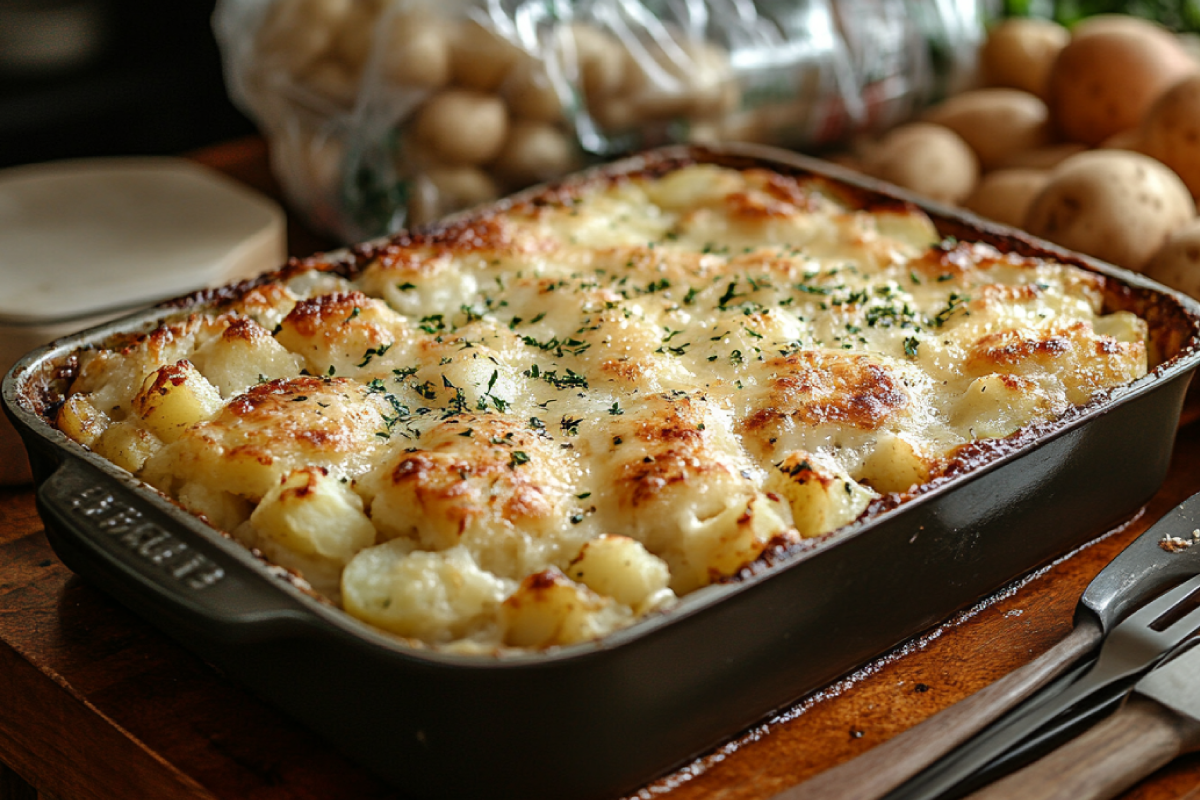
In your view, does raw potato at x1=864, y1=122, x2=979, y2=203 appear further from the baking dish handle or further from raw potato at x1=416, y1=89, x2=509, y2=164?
the baking dish handle

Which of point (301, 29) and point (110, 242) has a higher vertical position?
point (301, 29)

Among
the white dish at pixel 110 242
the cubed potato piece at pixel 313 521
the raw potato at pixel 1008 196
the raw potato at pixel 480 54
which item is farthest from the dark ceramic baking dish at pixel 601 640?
the raw potato at pixel 480 54

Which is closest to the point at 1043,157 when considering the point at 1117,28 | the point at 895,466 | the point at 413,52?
the point at 1117,28

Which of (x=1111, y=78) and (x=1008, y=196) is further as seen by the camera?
(x=1111, y=78)

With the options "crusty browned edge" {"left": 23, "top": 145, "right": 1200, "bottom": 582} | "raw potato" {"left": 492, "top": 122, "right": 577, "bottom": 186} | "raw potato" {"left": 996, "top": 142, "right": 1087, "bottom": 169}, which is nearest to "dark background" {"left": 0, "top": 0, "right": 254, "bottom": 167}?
"raw potato" {"left": 492, "top": 122, "right": 577, "bottom": 186}

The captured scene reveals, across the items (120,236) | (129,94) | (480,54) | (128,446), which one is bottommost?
(129,94)

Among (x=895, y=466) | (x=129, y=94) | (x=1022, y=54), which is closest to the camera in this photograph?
(x=895, y=466)

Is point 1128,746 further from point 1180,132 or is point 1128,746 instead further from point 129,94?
point 129,94

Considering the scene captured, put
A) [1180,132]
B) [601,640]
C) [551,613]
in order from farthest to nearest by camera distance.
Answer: [1180,132] < [551,613] < [601,640]
